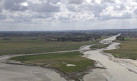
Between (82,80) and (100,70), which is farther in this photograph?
(100,70)

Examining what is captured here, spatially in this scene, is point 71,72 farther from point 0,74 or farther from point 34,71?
point 0,74

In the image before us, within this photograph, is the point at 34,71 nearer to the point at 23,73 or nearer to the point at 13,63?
the point at 23,73

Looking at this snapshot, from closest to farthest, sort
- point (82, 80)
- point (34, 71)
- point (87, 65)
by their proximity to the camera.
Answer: point (82, 80) → point (34, 71) → point (87, 65)

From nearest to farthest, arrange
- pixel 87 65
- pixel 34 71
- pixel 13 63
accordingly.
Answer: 1. pixel 34 71
2. pixel 87 65
3. pixel 13 63

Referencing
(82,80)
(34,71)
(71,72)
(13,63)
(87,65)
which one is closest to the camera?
(82,80)

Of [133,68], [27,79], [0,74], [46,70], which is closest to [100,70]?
[133,68]

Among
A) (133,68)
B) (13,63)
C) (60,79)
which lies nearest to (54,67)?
(60,79)

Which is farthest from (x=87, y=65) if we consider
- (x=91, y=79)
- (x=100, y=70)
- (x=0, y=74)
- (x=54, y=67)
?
(x=0, y=74)

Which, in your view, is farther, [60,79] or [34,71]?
[34,71]
